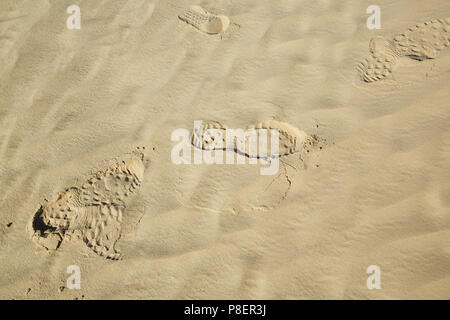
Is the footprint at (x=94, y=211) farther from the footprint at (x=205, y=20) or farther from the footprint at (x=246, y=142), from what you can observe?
the footprint at (x=205, y=20)

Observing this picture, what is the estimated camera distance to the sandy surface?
63.4 inches

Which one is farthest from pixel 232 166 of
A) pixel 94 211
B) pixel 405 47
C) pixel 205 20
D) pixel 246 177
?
pixel 405 47

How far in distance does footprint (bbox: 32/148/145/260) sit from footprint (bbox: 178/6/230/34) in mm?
1008

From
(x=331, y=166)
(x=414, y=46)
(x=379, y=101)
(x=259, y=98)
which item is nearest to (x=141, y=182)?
(x=259, y=98)

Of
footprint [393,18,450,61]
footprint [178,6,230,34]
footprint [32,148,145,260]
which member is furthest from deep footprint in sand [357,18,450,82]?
footprint [32,148,145,260]

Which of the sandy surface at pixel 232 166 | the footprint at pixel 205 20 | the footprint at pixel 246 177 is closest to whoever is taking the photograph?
the sandy surface at pixel 232 166

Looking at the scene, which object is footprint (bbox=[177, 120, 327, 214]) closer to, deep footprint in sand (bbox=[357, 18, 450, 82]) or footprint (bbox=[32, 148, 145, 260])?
footprint (bbox=[32, 148, 145, 260])

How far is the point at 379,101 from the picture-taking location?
1882mm

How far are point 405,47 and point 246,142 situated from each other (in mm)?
1121

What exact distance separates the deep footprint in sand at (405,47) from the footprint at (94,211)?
1.43 m

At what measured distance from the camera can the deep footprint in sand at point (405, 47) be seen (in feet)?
6.46

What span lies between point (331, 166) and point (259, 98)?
1.84 feet

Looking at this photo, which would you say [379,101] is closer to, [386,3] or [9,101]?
[386,3]

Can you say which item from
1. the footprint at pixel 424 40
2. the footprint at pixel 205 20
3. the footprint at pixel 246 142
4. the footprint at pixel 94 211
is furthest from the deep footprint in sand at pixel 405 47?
the footprint at pixel 94 211
